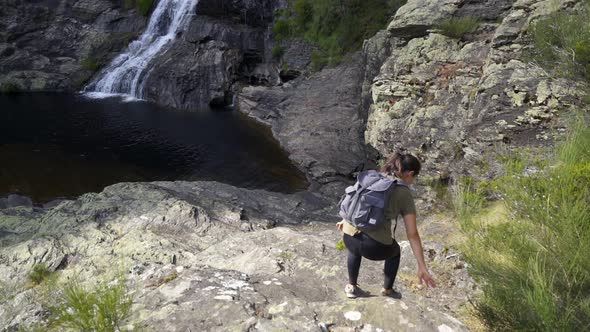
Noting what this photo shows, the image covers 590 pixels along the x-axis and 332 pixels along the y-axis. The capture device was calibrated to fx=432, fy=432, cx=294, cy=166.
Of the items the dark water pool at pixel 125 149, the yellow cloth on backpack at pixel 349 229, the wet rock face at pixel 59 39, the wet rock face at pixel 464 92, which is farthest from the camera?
the wet rock face at pixel 59 39

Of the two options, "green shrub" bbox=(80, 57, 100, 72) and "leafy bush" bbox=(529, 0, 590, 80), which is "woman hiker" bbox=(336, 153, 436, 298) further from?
"green shrub" bbox=(80, 57, 100, 72)

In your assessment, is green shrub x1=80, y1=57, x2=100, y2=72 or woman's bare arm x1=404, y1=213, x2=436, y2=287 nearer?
woman's bare arm x1=404, y1=213, x2=436, y2=287

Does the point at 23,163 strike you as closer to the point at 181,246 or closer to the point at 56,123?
the point at 56,123

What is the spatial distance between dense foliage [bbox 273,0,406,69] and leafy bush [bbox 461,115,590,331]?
24852 millimetres

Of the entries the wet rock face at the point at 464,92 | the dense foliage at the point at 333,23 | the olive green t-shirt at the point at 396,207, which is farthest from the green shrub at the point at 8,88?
the olive green t-shirt at the point at 396,207

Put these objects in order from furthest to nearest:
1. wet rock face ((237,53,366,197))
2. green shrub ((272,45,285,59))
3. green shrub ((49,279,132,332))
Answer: green shrub ((272,45,285,59)) → wet rock face ((237,53,366,197)) → green shrub ((49,279,132,332))

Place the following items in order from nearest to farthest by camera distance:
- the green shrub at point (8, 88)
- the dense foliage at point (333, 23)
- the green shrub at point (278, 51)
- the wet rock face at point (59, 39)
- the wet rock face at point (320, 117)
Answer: the wet rock face at point (320, 117) → the dense foliage at point (333, 23) → the green shrub at point (8, 88) → the green shrub at point (278, 51) → the wet rock face at point (59, 39)

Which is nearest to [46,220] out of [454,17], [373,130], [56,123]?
[373,130]

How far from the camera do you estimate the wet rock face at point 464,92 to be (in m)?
10.3

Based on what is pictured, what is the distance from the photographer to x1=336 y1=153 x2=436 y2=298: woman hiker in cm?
437

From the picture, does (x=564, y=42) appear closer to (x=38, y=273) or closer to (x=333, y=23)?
(x=38, y=273)

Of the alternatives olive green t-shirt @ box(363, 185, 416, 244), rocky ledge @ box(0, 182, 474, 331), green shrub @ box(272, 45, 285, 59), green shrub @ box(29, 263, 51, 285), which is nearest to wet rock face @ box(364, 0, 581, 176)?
rocky ledge @ box(0, 182, 474, 331)

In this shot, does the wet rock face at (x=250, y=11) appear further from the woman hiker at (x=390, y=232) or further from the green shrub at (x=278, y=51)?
the woman hiker at (x=390, y=232)

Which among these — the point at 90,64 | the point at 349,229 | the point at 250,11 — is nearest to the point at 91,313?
the point at 349,229
